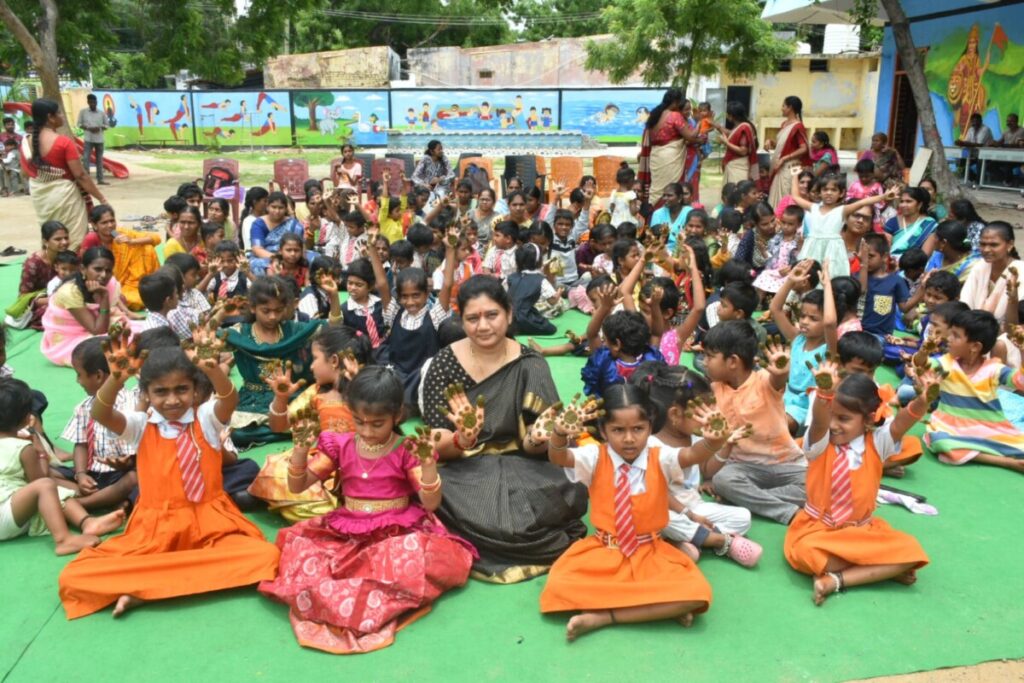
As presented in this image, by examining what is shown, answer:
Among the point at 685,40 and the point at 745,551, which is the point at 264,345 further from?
the point at 685,40

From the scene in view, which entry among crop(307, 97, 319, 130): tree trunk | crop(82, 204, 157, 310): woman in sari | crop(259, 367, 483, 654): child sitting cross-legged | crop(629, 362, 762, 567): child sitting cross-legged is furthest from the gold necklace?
crop(307, 97, 319, 130): tree trunk

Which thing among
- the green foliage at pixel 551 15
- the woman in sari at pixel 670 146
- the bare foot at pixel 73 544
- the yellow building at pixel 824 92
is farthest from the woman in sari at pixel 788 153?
the green foliage at pixel 551 15

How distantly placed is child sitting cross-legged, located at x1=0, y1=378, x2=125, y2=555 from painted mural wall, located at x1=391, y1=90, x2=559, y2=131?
73.5ft

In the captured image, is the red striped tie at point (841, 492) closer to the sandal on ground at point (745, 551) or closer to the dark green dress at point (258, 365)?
the sandal on ground at point (745, 551)

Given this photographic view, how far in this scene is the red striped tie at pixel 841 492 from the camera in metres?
3.19

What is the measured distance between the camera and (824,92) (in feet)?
84.3

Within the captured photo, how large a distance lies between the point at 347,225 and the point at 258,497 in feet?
15.9

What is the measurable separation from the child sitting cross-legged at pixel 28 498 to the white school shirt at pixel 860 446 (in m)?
2.80

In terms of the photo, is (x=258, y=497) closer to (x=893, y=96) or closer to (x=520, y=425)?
(x=520, y=425)

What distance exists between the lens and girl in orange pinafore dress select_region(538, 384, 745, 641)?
2891mm

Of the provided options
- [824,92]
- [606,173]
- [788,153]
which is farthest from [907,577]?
[824,92]

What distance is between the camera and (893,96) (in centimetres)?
1691

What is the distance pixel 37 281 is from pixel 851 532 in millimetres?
6359

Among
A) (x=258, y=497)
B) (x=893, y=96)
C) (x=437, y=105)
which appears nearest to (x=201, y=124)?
(x=437, y=105)
